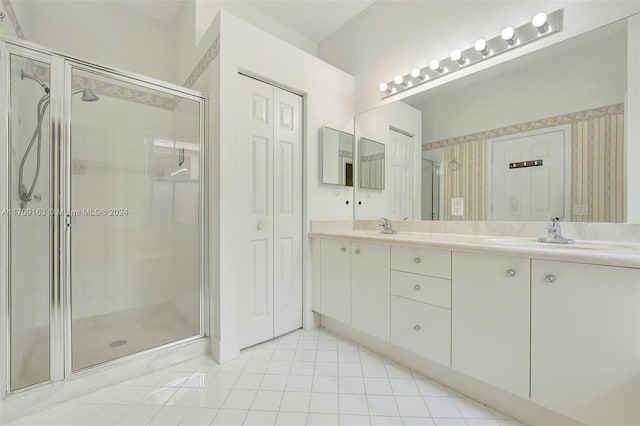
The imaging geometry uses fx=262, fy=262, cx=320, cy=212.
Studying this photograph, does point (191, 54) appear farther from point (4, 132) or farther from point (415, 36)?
point (415, 36)

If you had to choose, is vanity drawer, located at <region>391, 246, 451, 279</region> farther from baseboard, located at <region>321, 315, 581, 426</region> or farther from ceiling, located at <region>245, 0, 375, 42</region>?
ceiling, located at <region>245, 0, 375, 42</region>

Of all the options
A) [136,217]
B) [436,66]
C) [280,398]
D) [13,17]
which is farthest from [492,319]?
[13,17]

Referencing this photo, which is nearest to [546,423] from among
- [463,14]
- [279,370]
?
[279,370]

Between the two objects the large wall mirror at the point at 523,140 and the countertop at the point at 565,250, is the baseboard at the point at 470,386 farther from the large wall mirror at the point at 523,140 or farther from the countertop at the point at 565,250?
the large wall mirror at the point at 523,140

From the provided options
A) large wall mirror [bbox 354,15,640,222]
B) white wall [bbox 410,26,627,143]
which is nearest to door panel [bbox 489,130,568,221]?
large wall mirror [bbox 354,15,640,222]

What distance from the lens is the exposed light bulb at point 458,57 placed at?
1741 mm

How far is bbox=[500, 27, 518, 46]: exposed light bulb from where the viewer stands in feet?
4.97

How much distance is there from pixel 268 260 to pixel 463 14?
217 centimetres

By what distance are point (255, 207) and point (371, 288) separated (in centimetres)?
99

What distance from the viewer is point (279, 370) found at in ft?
5.27

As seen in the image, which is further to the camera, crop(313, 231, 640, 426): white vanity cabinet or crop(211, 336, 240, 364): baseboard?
crop(211, 336, 240, 364): baseboard

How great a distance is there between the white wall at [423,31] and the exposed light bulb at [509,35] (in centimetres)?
6

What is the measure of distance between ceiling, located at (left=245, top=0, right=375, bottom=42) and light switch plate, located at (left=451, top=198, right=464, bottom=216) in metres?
1.88

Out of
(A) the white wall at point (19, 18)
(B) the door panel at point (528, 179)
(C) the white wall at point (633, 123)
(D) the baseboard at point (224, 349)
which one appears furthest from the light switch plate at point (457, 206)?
(A) the white wall at point (19, 18)
